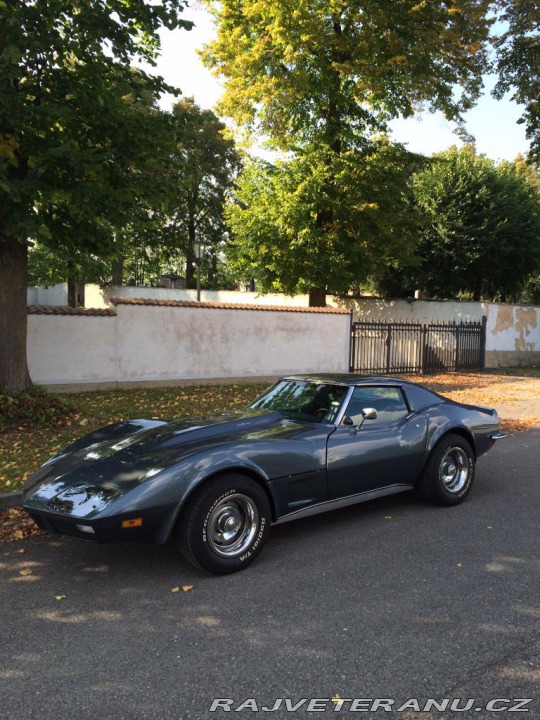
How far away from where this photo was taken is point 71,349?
12008 millimetres

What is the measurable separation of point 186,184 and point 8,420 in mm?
4460

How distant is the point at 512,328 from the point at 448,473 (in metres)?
19.0

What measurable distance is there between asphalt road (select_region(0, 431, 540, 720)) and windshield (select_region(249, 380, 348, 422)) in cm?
97

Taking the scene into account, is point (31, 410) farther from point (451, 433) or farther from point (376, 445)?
point (451, 433)

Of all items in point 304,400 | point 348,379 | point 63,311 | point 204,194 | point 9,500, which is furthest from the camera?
point 204,194

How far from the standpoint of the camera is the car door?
4602 millimetres

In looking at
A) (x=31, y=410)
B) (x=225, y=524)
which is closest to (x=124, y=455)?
(x=225, y=524)

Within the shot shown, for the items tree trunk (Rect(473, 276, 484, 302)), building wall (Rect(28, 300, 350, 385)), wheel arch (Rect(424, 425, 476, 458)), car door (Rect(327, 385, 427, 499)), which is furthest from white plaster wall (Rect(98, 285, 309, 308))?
car door (Rect(327, 385, 427, 499))

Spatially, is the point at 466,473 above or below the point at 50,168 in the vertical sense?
below

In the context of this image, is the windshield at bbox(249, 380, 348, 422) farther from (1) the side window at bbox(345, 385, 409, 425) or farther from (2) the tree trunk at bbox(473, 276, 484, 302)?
(2) the tree trunk at bbox(473, 276, 484, 302)

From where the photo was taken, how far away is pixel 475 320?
71.2 feet

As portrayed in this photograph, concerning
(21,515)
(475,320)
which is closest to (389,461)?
(21,515)

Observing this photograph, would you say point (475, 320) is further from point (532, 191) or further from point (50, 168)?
point (50, 168)

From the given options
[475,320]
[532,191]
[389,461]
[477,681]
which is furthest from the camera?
[532,191]
